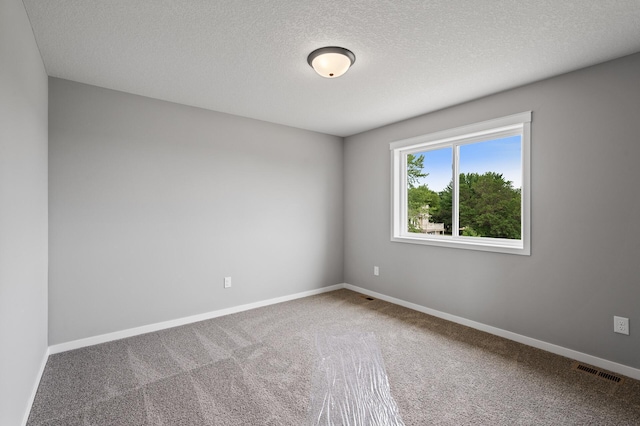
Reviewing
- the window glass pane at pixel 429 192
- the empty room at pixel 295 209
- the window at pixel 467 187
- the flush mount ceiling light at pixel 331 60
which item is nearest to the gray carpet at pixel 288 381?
the empty room at pixel 295 209

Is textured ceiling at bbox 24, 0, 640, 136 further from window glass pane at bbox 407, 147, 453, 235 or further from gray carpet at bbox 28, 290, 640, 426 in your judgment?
gray carpet at bbox 28, 290, 640, 426

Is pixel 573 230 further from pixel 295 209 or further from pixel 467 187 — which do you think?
pixel 295 209

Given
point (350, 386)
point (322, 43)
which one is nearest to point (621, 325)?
point (350, 386)

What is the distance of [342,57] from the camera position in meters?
2.22

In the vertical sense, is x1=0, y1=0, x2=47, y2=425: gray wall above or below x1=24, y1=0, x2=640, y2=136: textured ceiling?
below

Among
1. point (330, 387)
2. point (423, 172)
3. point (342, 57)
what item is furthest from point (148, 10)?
point (423, 172)

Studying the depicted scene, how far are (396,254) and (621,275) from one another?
214 cm

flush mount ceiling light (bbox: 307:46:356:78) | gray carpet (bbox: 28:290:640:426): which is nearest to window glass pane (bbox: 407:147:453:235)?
gray carpet (bbox: 28:290:640:426)

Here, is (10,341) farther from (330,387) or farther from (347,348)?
(347,348)

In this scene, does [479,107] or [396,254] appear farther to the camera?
[396,254]

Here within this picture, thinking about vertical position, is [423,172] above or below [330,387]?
above

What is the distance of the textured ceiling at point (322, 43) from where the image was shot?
1.80 meters

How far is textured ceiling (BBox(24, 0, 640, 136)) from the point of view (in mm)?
1805

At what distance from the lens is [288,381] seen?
223 centimetres
